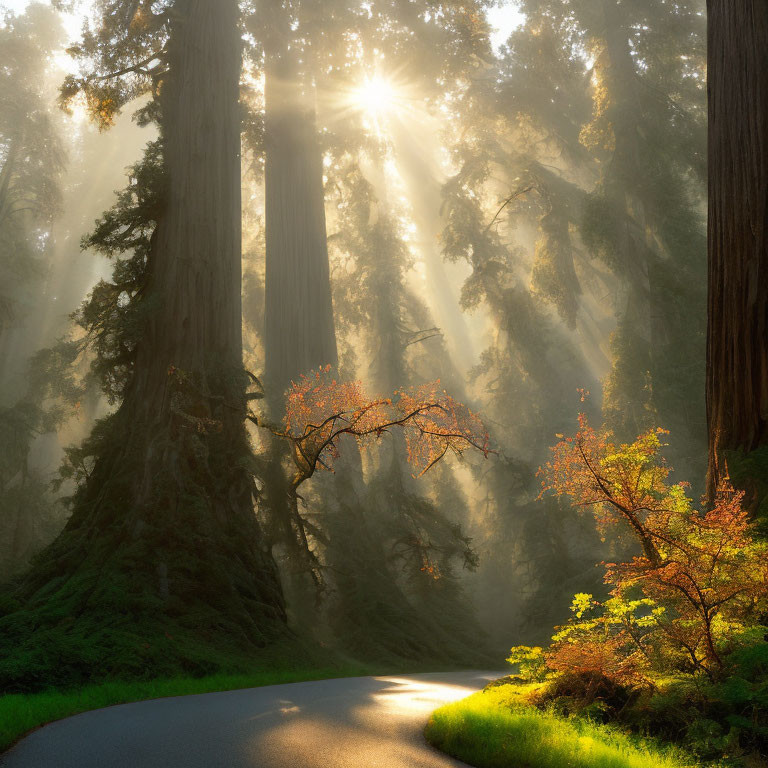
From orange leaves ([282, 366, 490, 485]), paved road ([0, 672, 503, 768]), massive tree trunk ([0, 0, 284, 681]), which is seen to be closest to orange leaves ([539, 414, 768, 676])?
paved road ([0, 672, 503, 768])

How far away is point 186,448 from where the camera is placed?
1020 cm

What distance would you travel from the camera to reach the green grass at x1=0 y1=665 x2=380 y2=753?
458 centimetres

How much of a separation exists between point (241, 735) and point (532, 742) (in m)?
1.89

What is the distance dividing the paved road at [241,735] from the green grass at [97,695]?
14 cm

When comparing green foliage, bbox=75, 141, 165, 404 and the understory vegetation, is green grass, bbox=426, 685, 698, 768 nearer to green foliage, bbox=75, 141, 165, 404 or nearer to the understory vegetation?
the understory vegetation

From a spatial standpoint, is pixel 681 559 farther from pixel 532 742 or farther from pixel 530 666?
pixel 530 666

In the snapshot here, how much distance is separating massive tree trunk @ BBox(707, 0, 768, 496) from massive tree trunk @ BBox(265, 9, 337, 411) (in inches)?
447

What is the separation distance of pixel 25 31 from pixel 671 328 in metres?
31.9

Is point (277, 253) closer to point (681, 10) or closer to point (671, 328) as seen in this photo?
point (671, 328)

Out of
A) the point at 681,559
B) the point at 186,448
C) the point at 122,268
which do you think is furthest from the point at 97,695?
the point at 122,268

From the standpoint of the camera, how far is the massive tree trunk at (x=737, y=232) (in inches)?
209

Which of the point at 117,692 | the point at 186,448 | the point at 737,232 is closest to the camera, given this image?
the point at 737,232

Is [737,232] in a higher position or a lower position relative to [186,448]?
higher

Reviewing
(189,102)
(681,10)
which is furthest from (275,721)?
(681,10)
